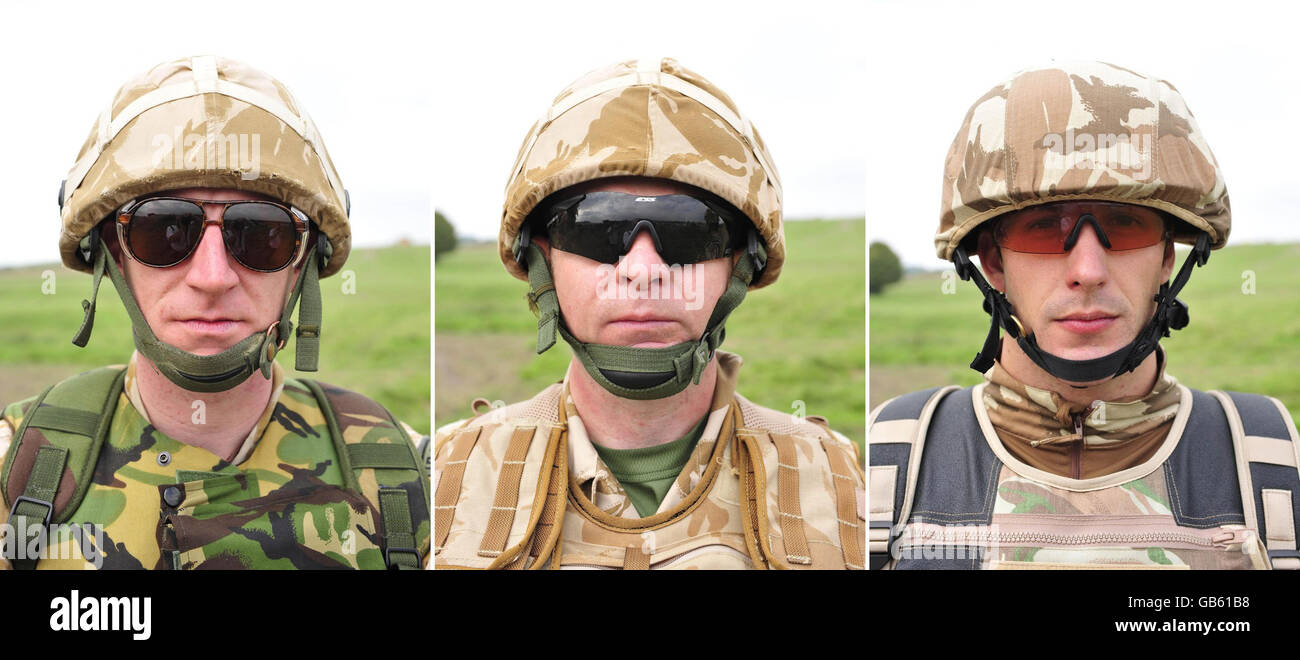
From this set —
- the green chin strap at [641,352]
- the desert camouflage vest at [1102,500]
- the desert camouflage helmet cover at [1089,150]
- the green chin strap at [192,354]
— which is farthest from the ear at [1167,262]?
the green chin strap at [192,354]

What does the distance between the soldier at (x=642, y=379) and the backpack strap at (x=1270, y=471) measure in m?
1.78

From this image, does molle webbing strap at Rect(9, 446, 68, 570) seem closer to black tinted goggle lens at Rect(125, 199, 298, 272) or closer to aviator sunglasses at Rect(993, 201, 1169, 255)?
black tinted goggle lens at Rect(125, 199, 298, 272)

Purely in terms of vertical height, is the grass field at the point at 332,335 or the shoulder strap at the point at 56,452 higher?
the grass field at the point at 332,335

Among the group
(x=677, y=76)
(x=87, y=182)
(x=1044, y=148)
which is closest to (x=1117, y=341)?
(x=1044, y=148)

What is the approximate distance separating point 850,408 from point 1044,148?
2935 mm

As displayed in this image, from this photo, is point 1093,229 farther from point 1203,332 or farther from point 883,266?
point 1203,332

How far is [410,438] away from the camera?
551 cm

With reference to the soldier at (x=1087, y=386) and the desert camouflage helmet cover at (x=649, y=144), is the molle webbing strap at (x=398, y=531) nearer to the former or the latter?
the desert camouflage helmet cover at (x=649, y=144)

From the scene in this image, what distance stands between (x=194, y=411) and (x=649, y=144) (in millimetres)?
2491

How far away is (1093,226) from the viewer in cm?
488

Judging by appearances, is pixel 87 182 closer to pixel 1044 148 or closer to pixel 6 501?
pixel 6 501

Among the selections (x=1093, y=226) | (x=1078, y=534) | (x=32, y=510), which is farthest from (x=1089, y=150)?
(x=32, y=510)

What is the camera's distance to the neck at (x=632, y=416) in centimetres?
512

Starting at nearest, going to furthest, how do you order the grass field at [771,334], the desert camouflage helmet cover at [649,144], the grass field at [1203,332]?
the desert camouflage helmet cover at [649,144], the grass field at [1203,332], the grass field at [771,334]
